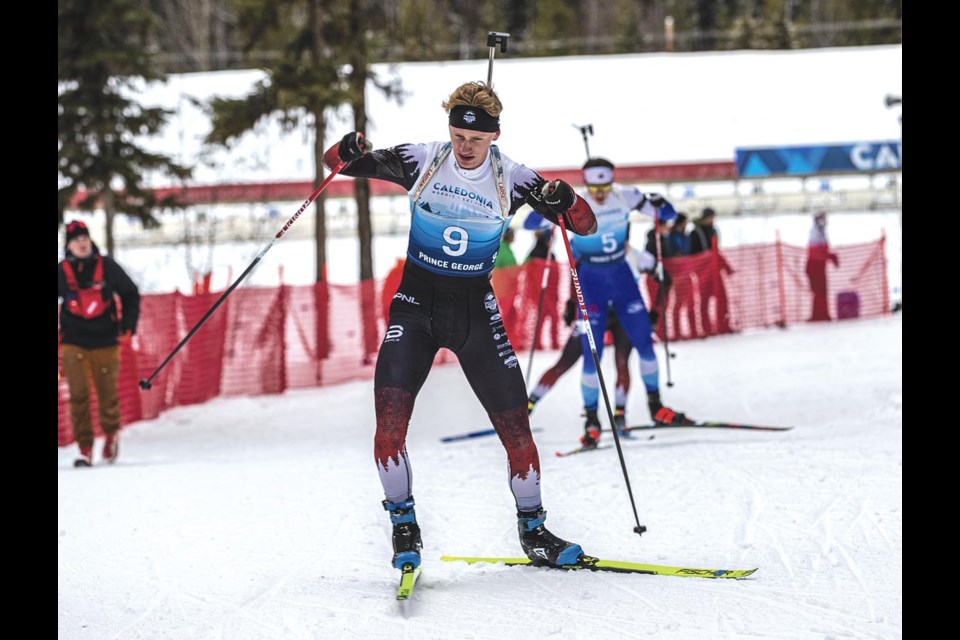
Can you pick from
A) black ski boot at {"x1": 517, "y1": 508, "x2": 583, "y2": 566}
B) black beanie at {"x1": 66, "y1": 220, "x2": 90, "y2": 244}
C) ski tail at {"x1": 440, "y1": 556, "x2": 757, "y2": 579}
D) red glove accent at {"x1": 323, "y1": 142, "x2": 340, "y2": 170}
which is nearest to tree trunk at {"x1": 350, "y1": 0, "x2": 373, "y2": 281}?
black beanie at {"x1": 66, "y1": 220, "x2": 90, "y2": 244}

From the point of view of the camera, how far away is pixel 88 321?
8070mm

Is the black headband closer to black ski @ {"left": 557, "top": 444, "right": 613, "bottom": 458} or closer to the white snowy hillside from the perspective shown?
black ski @ {"left": 557, "top": 444, "right": 613, "bottom": 458}

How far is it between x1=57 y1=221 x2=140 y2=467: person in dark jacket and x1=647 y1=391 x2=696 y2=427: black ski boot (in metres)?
4.08

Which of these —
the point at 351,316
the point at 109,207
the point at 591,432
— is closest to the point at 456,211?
the point at 591,432

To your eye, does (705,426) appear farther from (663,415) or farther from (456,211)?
(456,211)

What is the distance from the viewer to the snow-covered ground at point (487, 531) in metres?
4.01

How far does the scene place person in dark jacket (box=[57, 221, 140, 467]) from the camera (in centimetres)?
798

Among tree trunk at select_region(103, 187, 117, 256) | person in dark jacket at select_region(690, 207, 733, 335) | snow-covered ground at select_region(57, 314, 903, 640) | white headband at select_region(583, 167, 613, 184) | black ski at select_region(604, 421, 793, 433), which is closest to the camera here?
snow-covered ground at select_region(57, 314, 903, 640)

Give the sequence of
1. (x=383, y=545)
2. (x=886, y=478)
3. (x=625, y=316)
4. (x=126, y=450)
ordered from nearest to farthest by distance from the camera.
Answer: (x=383, y=545) < (x=886, y=478) < (x=625, y=316) < (x=126, y=450)

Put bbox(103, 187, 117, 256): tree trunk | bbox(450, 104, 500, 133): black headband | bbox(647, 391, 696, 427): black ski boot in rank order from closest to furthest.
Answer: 1. bbox(450, 104, 500, 133): black headband
2. bbox(647, 391, 696, 427): black ski boot
3. bbox(103, 187, 117, 256): tree trunk

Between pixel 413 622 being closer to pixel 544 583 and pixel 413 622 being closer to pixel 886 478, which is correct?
pixel 544 583

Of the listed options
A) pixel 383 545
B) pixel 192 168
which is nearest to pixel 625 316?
pixel 383 545
